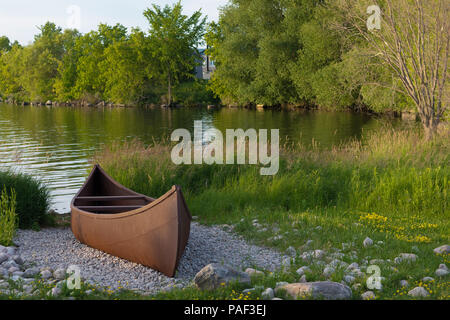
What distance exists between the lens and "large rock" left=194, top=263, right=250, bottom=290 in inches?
212

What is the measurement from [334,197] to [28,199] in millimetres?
6639

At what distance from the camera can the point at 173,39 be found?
61500 millimetres

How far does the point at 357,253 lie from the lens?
6805 mm

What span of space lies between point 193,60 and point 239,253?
190 ft

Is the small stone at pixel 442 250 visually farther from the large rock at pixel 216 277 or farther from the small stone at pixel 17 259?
the small stone at pixel 17 259

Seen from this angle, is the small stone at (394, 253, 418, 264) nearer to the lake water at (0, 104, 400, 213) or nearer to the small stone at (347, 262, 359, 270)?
the small stone at (347, 262, 359, 270)

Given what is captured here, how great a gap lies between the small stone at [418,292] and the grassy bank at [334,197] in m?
0.17

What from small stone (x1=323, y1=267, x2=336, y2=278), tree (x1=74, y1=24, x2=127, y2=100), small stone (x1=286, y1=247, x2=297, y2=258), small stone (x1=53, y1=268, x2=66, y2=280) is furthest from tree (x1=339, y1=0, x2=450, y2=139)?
tree (x1=74, y1=24, x2=127, y2=100)

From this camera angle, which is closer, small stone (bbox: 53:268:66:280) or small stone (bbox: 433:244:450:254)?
small stone (bbox: 53:268:66:280)

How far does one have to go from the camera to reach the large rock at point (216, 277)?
5.38 metres

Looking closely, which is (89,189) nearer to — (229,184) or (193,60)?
(229,184)

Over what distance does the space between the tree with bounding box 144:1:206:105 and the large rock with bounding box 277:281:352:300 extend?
190 feet

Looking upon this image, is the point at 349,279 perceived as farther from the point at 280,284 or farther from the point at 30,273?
the point at 30,273
